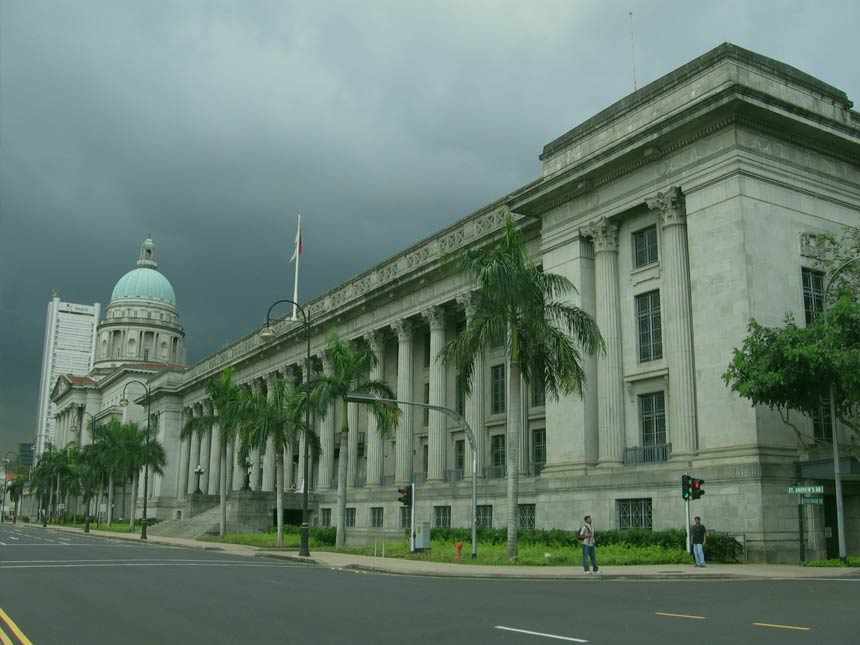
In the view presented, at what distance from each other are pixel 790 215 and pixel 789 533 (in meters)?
12.0

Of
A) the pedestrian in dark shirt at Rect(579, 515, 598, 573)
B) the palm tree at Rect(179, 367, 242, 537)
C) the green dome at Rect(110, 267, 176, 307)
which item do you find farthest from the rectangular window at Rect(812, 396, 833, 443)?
the green dome at Rect(110, 267, 176, 307)

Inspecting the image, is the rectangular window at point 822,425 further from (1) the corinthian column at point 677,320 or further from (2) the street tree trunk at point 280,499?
(2) the street tree trunk at point 280,499

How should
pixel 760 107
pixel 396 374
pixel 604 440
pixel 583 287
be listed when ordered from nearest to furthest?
pixel 760 107
pixel 604 440
pixel 583 287
pixel 396 374

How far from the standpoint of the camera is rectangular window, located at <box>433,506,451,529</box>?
156 ft

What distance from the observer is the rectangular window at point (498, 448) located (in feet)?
155

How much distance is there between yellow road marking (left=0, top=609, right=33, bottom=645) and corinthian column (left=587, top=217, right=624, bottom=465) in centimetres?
2517

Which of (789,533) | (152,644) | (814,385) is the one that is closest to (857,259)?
(814,385)

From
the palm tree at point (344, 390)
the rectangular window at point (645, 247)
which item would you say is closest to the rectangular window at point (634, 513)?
the rectangular window at point (645, 247)

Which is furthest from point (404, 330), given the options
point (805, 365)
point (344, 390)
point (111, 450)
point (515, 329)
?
point (111, 450)

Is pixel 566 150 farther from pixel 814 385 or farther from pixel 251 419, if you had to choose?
pixel 251 419

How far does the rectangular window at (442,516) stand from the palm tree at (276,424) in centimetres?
870

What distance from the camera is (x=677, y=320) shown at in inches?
1313

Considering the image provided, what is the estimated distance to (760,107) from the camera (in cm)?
3120

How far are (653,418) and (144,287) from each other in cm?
13693
